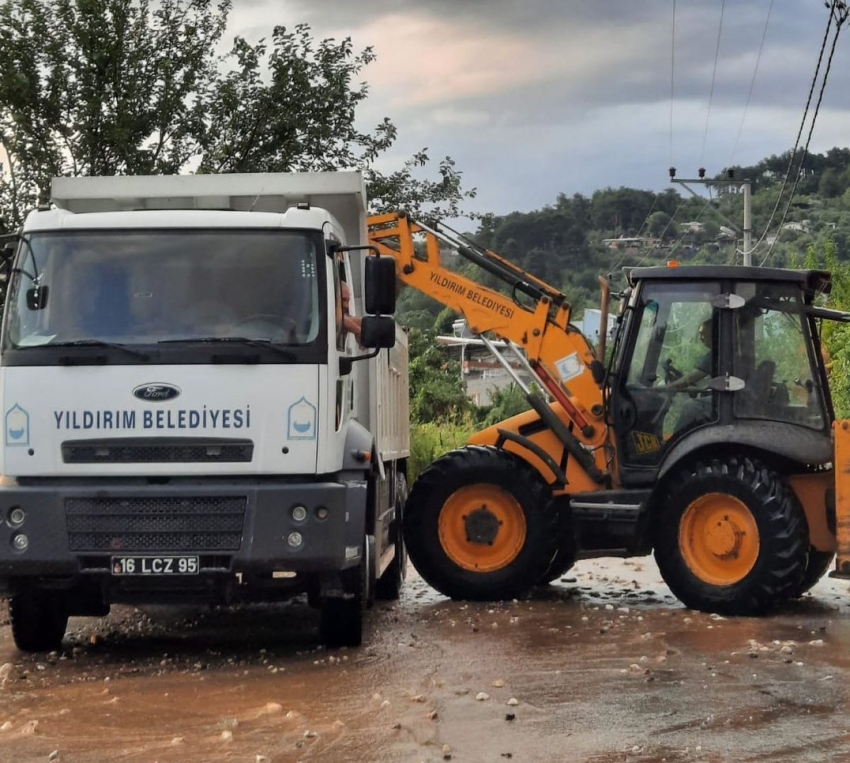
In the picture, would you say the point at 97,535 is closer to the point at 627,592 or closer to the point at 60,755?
the point at 60,755

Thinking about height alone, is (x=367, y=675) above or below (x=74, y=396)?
below

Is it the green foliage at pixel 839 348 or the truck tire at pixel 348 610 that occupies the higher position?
the green foliage at pixel 839 348

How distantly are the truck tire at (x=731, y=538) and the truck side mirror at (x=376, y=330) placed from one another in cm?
342

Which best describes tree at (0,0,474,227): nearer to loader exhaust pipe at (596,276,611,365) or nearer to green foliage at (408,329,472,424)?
loader exhaust pipe at (596,276,611,365)

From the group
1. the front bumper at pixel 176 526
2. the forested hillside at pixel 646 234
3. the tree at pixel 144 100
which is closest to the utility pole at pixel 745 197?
the forested hillside at pixel 646 234

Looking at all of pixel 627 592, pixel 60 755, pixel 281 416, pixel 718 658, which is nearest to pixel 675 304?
pixel 627 592

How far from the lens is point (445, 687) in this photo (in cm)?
837

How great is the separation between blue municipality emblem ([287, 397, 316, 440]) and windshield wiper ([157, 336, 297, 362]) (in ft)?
0.94

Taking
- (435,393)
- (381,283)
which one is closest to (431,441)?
(435,393)

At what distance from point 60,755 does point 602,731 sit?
2594 mm

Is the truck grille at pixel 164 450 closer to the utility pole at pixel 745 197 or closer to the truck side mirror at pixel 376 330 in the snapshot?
the truck side mirror at pixel 376 330

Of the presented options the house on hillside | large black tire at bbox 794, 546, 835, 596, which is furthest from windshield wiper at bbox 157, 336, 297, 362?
the house on hillside

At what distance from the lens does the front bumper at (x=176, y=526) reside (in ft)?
28.6

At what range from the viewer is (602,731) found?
7.15m
